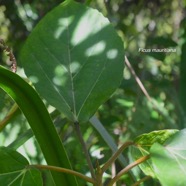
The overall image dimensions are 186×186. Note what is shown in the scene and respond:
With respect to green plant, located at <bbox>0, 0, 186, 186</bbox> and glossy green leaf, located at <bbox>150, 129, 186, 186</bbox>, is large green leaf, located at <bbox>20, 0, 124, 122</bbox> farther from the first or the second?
glossy green leaf, located at <bbox>150, 129, 186, 186</bbox>

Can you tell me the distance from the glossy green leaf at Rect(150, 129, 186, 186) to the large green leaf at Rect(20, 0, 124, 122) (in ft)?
0.35

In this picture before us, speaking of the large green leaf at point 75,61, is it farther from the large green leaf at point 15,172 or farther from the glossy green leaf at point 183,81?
the glossy green leaf at point 183,81

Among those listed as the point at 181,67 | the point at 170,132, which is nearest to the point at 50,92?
the point at 170,132

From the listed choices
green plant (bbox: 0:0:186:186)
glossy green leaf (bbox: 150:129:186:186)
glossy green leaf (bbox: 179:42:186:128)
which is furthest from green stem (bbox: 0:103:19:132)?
glossy green leaf (bbox: 179:42:186:128)

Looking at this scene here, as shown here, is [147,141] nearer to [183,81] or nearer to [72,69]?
[72,69]

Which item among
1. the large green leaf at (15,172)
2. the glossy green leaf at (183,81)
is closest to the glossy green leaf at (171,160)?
the large green leaf at (15,172)

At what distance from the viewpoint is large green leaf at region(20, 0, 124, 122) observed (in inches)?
20.7

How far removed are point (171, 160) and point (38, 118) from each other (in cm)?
14

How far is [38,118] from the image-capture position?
48cm

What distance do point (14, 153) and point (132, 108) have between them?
822 millimetres

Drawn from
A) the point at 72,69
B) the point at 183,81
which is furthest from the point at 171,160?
the point at 183,81

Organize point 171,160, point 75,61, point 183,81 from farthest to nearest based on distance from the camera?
point 183,81 → point 75,61 → point 171,160

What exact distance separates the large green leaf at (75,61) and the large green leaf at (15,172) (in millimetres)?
76

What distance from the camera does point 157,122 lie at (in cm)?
125
